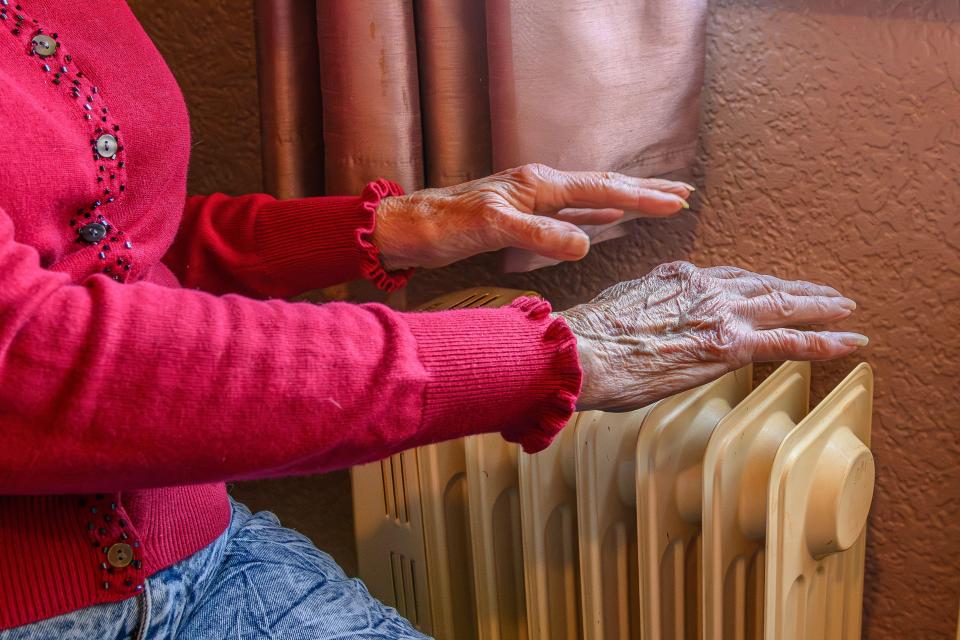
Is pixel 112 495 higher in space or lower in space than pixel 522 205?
lower

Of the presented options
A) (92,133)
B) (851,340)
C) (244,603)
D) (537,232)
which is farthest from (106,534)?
(851,340)

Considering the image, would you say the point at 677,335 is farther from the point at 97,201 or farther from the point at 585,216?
the point at 97,201

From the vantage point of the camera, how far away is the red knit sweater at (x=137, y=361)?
522 millimetres

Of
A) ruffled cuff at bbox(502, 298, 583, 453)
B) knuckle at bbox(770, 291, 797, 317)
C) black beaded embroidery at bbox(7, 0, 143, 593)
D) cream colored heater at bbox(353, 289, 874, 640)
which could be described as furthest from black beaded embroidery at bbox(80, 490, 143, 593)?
knuckle at bbox(770, 291, 797, 317)

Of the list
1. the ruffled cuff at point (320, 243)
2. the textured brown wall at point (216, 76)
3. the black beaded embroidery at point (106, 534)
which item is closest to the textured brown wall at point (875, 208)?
the ruffled cuff at point (320, 243)

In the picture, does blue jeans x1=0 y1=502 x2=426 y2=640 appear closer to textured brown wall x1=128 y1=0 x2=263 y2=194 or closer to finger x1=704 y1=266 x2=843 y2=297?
finger x1=704 y1=266 x2=843 y2=297

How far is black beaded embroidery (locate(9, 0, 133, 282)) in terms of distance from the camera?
650mm

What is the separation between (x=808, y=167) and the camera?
3.27 feet

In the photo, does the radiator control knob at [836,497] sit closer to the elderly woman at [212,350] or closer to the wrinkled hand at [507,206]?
the elderly woman at [212,350]

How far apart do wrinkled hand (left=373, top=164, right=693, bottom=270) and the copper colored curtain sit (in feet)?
0.29

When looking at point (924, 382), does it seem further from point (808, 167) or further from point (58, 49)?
point (58, 49)

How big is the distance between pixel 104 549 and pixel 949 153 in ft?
2.86

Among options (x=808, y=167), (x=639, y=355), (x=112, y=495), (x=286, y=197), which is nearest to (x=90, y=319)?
(x=112, y=495)

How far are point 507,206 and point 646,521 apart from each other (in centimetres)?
34
